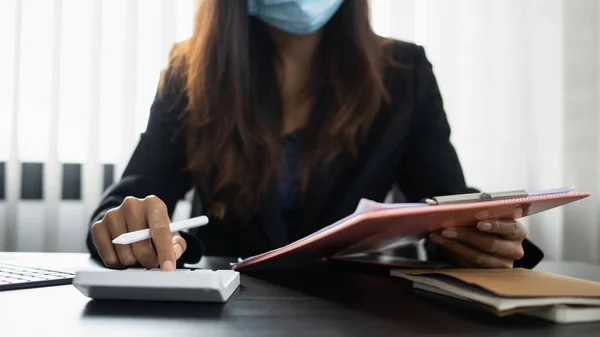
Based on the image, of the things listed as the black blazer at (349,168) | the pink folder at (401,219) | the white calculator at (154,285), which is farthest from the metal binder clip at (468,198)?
the black blazer at (349,168)

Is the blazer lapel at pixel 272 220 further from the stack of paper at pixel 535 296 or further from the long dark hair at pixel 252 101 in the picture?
the stack of paper at pixel 535 296

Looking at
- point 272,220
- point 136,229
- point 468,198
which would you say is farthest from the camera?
point 272,220

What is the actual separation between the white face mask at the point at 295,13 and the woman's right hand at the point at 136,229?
0.54 m

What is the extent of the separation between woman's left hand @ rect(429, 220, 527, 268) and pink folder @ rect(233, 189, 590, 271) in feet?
0.06

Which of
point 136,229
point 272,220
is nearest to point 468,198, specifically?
point 136,229

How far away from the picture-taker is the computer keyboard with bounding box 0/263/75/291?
47 cm

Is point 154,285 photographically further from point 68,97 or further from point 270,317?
point 68,97

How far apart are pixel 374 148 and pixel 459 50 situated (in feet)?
2.73

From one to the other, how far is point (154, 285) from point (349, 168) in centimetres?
69

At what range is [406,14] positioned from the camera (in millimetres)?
1696

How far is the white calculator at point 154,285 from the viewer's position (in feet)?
1.26

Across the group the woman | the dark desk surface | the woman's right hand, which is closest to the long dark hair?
the woman

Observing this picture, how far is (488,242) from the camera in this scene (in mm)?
570

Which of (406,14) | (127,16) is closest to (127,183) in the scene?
(127,16)
